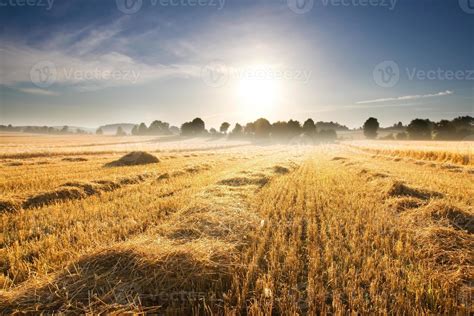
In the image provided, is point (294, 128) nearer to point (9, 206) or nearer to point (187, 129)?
point (187, 129)

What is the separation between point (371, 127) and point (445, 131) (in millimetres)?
33059

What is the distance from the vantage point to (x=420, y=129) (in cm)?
8550

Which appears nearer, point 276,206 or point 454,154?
point 276,206

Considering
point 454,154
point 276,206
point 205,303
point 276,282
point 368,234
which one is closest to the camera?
point 205,303

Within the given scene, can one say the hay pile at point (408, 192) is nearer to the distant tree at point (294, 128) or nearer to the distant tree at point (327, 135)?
the distant tree at point (294, 128)

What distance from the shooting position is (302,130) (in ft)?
340

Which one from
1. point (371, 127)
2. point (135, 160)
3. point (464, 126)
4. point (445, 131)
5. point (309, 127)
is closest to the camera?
point (135, 160)

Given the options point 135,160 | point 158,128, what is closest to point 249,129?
point 158,128

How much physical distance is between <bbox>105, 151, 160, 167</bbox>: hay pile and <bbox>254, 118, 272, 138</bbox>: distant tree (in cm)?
7829

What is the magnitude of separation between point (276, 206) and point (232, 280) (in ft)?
12.9

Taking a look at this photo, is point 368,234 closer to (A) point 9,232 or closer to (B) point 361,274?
(B) point 361,274

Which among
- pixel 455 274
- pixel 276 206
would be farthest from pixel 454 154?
pixel 455 274

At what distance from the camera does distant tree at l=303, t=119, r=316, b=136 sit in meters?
103

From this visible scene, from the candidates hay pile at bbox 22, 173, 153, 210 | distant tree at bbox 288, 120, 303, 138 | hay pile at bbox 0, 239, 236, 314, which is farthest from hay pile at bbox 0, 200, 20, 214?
distant tree at bbox 288, 120, 303, 138
